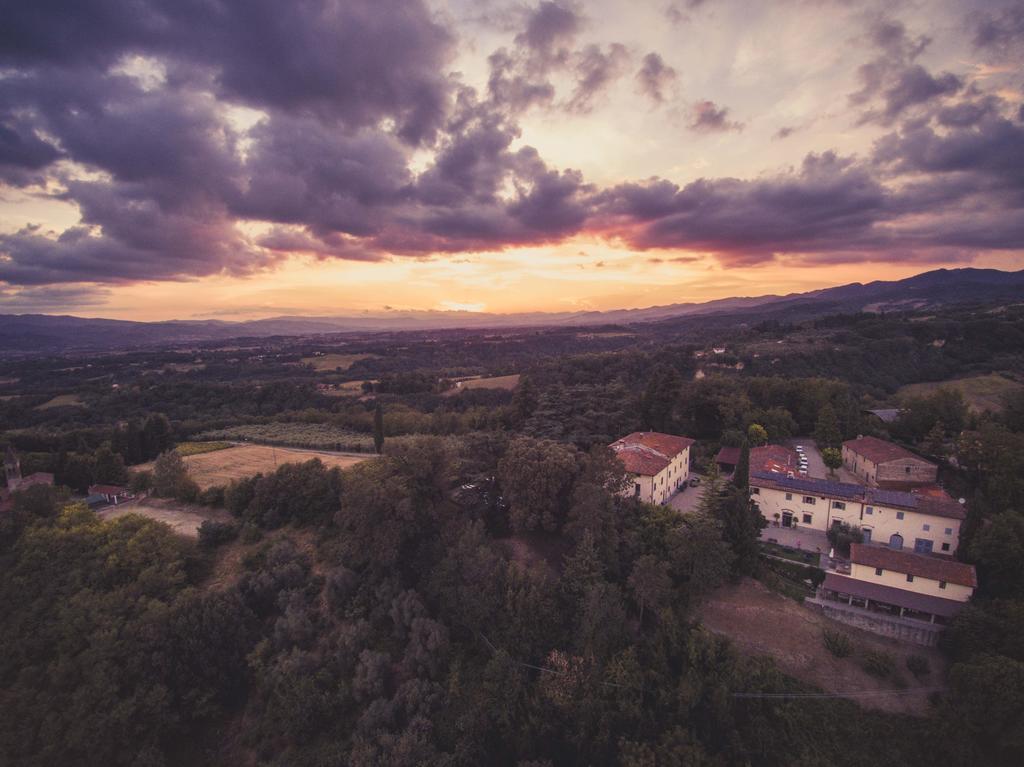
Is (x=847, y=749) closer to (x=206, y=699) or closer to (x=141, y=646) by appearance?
(x=206, y=699)

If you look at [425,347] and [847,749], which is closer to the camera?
[847,749]

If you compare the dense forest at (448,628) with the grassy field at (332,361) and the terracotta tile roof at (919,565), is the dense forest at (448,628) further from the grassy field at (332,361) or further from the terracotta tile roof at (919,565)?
the grassy field at (332,361)

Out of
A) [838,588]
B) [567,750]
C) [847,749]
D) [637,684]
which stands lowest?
[567,750]

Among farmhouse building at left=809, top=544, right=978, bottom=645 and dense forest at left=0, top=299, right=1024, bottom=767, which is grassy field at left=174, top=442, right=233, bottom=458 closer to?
dense forest at left=0, top=299, right=1024, bottom=767

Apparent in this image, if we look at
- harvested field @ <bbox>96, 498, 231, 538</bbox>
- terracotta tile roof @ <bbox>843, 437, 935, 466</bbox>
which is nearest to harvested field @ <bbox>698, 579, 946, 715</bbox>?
terracotta tile roof @ <bbox>843, 437, 935, 466</bbox>

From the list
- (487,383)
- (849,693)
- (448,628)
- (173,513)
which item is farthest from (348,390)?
(849,693)

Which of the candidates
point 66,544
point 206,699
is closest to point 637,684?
point 206,699

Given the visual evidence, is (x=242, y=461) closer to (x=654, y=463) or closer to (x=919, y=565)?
(x=654, y=463)
